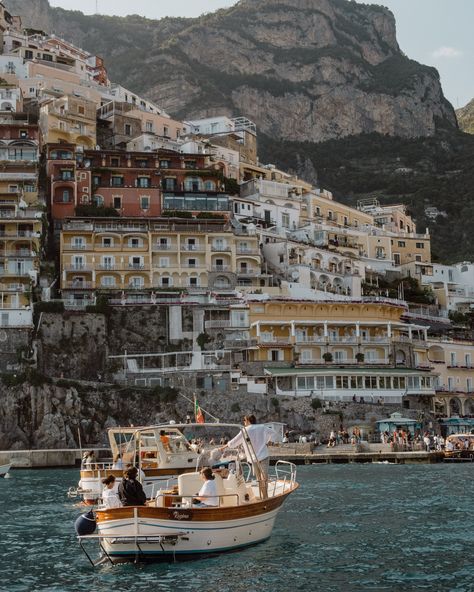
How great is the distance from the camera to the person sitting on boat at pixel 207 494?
23.7 meters

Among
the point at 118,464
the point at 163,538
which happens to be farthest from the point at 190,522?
the point at 118,464

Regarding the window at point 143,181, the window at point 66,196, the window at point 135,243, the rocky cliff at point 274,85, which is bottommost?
the window at point 135,243

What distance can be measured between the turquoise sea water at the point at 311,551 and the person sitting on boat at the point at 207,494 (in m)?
1.48

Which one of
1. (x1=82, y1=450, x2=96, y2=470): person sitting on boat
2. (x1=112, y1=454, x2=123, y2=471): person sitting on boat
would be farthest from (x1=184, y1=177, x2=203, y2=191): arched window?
(x1=112, y1=454, x2=123, y2=471): person sitting on boat

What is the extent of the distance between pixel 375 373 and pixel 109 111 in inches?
2284

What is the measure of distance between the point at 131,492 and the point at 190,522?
1.72m

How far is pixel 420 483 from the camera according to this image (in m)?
42.3

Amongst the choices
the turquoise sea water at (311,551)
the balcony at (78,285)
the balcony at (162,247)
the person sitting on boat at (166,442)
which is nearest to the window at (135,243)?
the balcony at (162,247)

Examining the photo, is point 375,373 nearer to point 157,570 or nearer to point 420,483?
point 420,483

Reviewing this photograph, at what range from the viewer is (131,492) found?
75.2ft

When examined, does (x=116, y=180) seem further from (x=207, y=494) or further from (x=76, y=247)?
(x=207, y=494)

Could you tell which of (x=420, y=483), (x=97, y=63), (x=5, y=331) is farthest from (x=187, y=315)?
(x=97, y=63)

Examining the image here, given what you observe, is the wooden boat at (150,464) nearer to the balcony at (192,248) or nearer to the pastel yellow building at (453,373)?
the balcony at (192,248)

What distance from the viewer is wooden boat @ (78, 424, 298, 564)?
74.1 ft
